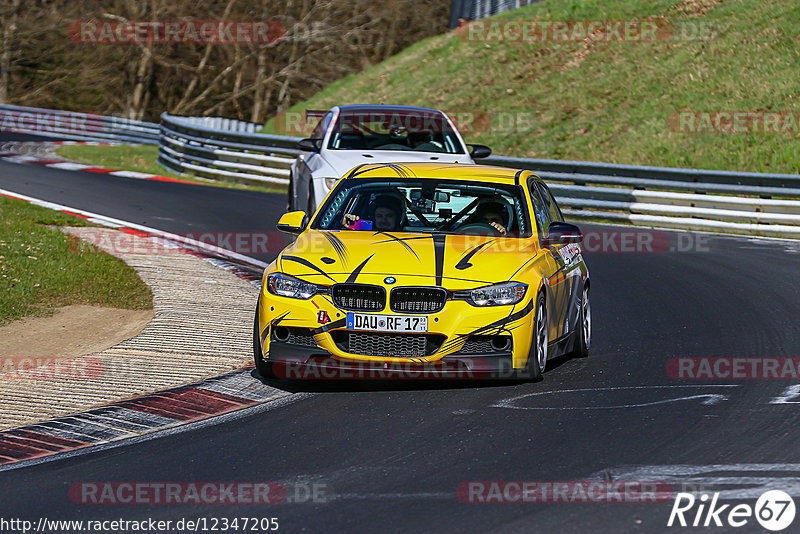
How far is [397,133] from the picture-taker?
15.9 meters

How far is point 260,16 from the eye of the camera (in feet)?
164

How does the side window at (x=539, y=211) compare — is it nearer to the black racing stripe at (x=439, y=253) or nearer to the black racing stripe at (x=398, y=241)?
the black racing stripe at (x=439, y=253)

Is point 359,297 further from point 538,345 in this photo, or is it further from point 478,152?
point 478,152

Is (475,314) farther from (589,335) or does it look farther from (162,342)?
(162,342)

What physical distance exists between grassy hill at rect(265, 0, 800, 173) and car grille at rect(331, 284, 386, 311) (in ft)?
57.2

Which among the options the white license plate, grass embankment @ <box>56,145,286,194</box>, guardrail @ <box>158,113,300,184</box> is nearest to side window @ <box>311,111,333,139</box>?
guardrail @ <box>158,113,300,184</box>

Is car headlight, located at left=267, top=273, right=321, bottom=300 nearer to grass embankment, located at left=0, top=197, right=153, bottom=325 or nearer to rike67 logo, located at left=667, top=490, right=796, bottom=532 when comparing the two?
rike67 logo, located at left=667, top=490, right=796, bottom=532

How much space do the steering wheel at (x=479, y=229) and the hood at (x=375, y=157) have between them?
5405 mm

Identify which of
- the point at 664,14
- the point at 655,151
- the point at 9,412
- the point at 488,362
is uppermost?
the point at 664,14

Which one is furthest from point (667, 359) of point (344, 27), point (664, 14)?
point (344, 27)

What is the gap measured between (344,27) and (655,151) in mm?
24842

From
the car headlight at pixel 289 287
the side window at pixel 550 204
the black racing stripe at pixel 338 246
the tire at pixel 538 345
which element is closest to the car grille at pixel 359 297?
the car headlight at pixel 289 287

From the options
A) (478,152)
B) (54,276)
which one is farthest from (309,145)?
(54,276)

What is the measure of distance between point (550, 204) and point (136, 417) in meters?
4.30
